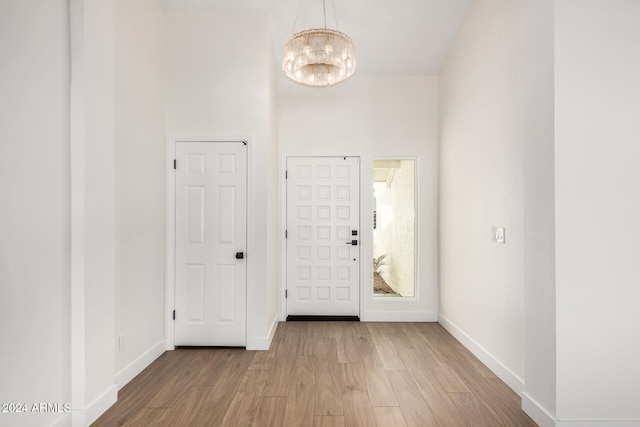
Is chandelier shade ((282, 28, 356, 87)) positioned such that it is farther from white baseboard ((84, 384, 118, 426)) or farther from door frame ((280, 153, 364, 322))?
white baseboard ((84, 384, 118, 426))

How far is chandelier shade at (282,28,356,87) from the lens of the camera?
9.43ft

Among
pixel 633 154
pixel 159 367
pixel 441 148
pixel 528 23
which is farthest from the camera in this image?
pixel 441 148

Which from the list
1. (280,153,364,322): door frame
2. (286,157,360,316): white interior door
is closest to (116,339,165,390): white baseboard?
(280,153,364,322): door frame

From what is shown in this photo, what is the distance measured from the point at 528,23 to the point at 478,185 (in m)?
1.44

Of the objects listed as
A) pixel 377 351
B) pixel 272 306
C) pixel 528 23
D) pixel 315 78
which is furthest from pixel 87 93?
pixel 377 351

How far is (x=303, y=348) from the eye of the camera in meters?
3.60

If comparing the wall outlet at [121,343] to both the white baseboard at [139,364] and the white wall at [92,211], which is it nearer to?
the white baseboard at [139,364]

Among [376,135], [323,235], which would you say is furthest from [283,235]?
[376,135]

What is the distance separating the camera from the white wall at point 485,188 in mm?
2785

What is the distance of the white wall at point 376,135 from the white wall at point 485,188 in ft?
0.87

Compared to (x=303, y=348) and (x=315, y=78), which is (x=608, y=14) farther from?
(x=303, y=348)

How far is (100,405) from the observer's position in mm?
2330

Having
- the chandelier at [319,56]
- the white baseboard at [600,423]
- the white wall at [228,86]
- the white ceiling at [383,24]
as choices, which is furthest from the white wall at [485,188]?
the white wall at [228,86]

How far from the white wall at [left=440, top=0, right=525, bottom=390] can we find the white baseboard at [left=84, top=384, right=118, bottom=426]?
296cm
